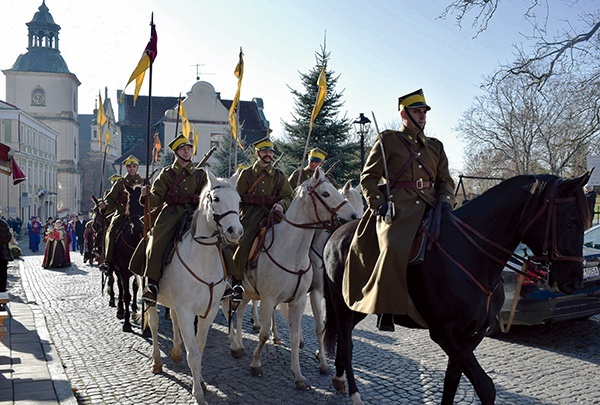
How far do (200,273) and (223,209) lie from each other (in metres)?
1.01

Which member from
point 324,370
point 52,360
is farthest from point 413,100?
point 52,360

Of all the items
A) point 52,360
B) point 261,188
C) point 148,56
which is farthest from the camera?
point 148,56

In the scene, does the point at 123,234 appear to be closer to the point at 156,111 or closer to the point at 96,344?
the point at 96,344

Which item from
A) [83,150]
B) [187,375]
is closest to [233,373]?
[187,375]

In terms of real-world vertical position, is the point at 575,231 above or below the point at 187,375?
above

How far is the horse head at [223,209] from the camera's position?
243 inches

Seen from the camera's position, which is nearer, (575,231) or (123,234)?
(575,231)

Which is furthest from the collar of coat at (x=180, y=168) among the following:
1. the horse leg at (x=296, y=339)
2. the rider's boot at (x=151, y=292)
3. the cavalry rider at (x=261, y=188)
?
the horse leg at (x=296, y=339)

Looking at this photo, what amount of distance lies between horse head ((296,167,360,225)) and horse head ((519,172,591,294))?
2644mm

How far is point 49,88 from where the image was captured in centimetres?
7662

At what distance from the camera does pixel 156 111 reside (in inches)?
2544

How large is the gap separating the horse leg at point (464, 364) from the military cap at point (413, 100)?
82.5 inches

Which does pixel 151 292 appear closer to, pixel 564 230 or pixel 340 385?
pixel 340 385

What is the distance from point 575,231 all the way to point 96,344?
24.7 ft
